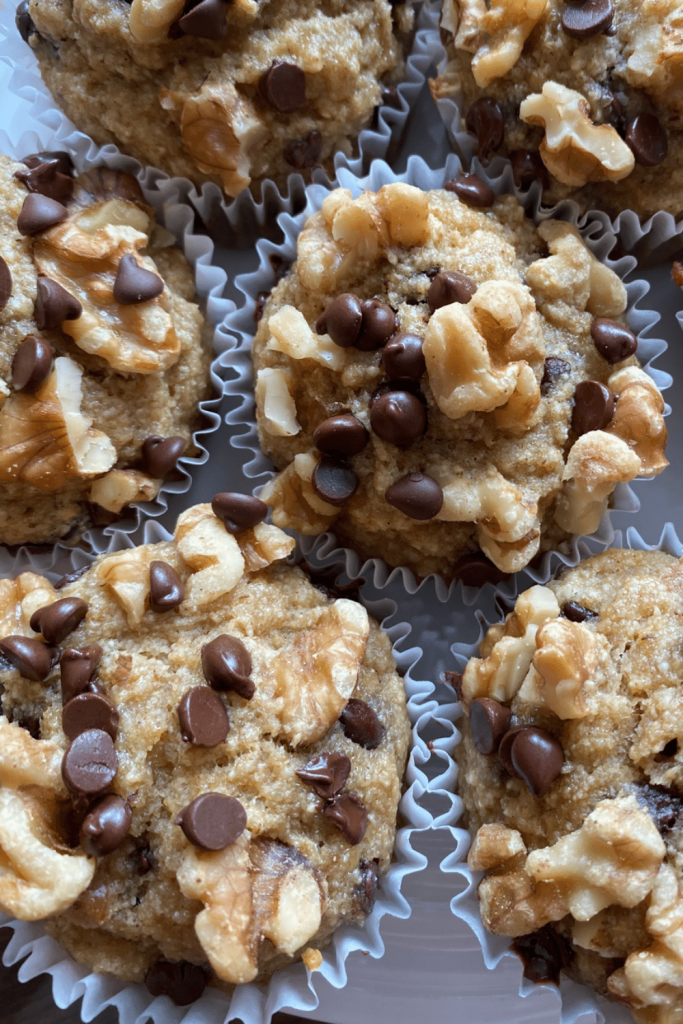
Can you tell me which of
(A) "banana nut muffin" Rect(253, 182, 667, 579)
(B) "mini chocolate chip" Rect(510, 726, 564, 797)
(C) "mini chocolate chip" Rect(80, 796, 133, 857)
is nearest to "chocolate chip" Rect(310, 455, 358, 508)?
(A) "banana nut muffin" Rect(253, 182, 667, 579)

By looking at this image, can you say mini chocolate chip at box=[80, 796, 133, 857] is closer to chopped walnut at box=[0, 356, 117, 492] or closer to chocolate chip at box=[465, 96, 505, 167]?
chopped walnut at box=[0, 356, 117, 492]

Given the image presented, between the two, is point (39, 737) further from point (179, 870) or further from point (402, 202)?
point (402, 202)

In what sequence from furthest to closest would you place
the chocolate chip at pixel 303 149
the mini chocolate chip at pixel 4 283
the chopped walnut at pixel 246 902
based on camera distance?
the chocolate chip at pixel 303 149 → the mini chocolate chip at pixel 4 283 → the chopped walnut at pixel 246 902

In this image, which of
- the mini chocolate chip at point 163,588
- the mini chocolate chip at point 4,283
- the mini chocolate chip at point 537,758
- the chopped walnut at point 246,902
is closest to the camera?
the chopped walnut at point 246,902

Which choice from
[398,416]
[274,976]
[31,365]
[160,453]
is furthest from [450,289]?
[274,976]

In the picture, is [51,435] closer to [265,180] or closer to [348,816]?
[265,180]

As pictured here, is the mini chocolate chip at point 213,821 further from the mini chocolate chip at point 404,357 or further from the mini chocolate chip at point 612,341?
the mini chocolate chip at point 612,341

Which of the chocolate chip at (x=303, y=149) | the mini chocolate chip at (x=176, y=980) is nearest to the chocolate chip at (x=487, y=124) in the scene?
the chocolate chip at (x=303, y=149)
